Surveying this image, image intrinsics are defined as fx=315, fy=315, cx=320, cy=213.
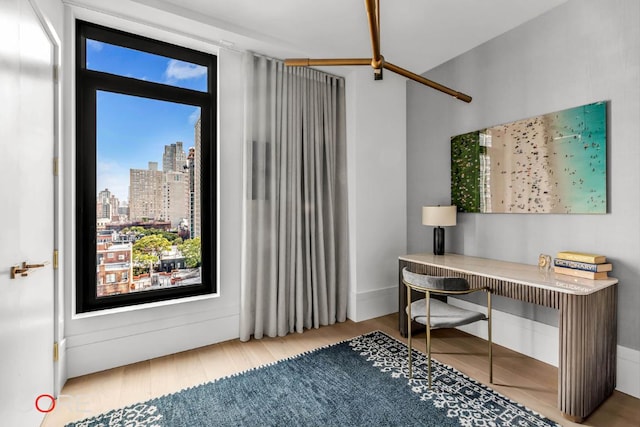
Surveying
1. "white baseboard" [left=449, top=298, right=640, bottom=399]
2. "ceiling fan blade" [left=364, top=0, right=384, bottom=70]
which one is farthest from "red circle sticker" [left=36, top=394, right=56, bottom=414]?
"white baseboard" [left=449, top=298, right=640, bottom=399]

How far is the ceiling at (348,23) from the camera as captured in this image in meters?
2.32

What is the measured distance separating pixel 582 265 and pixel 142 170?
328 centimetres

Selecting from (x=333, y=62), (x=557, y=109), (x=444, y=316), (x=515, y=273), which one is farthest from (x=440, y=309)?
(x=333, y=62)

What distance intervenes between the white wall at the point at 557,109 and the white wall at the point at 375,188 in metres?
0.35

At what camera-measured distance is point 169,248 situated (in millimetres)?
2713

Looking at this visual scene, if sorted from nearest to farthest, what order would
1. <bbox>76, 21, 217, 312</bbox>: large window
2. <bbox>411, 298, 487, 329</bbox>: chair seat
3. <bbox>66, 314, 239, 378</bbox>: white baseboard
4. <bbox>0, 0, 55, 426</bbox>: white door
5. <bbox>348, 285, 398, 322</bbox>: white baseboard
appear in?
1. <bbox>0, 0, 55, 426</bbox>: white door
2. <bbox>411, 298, 487, 329</bbox>: chair seat
3. <bbox>66, 314, 239, 378</bbox>: white baseboard
4. <bbox>76, 21, 217, 312</bbox>: large window
5. <bbox>348, 285, 398, 322</bbox>: white baseboard

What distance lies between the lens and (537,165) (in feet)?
8.05

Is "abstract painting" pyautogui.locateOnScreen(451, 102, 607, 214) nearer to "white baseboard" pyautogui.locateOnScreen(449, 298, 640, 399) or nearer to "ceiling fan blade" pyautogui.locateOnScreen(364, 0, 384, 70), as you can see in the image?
"white baseboard" pyautogui.locateOnScreen(449, 298, 640, 399)

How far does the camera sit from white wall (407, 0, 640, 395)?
78.8 inches

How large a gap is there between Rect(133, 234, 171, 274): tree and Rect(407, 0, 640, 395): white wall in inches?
102

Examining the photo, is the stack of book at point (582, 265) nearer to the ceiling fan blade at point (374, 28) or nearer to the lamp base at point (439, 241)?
the lamp base at point (439, 241)

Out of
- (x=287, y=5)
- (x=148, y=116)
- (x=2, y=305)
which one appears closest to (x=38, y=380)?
(x=2, y=305)

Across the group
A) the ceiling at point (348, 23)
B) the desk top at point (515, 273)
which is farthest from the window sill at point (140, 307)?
the ceiling at point (348, 23)

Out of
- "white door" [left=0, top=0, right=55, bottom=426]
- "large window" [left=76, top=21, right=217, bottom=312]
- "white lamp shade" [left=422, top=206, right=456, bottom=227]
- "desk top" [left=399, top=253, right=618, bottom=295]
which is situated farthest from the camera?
"white lamp shade" [left=422, top=206, right=456, bottom=227]
